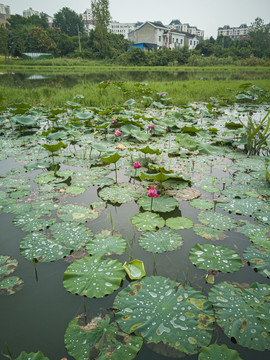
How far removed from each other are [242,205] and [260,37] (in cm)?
5208

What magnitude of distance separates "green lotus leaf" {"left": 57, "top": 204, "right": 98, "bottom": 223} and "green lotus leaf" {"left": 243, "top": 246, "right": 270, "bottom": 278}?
3.53 ft

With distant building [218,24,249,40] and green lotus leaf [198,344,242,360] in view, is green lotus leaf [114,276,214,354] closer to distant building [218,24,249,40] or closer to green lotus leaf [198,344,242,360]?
green lotus leaf [198,344,242,360]

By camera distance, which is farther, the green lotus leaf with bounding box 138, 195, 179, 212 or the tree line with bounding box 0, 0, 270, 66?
the tree line with bounding box 0, 0, 270, 66

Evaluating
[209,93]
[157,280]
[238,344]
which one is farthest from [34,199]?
[209,93]

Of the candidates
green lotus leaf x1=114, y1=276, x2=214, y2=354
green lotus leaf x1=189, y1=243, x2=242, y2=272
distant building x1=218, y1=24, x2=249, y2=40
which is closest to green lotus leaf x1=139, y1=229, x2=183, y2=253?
green lotus leaf x1=189, y1=243, x2=242, y2=272

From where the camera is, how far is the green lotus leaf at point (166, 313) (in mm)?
906

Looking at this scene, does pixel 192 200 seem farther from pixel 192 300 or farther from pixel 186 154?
pixel 186 154

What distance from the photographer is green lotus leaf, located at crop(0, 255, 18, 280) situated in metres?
1.26

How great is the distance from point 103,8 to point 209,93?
35076 millimetres

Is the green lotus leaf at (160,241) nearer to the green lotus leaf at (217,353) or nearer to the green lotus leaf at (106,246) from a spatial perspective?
the green lotus leaf at (106,246)

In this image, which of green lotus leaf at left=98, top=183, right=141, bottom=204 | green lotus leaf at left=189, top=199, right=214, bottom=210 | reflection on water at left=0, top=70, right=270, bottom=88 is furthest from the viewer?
reflection on water at left=0, top=70, right=270, bottom=88

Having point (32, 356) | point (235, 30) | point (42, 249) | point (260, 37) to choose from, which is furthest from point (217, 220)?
point (235, 30)

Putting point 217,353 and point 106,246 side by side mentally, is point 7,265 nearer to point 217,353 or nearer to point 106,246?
point 106,246

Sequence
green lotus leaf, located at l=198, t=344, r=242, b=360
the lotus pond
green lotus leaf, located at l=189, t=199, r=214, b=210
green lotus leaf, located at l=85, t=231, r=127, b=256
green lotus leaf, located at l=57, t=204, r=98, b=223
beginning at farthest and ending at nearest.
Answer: green lotus leaf, located at l=189, t=199, r=214, b=210, green lotus leaf, located at l=57, t=204, r=98, b=223, green lotus leaf, located at l=85, t=231, r=127, b=256, the lotus pond, green lotus leaf, located at l=198, t=344, r=242, b=360
